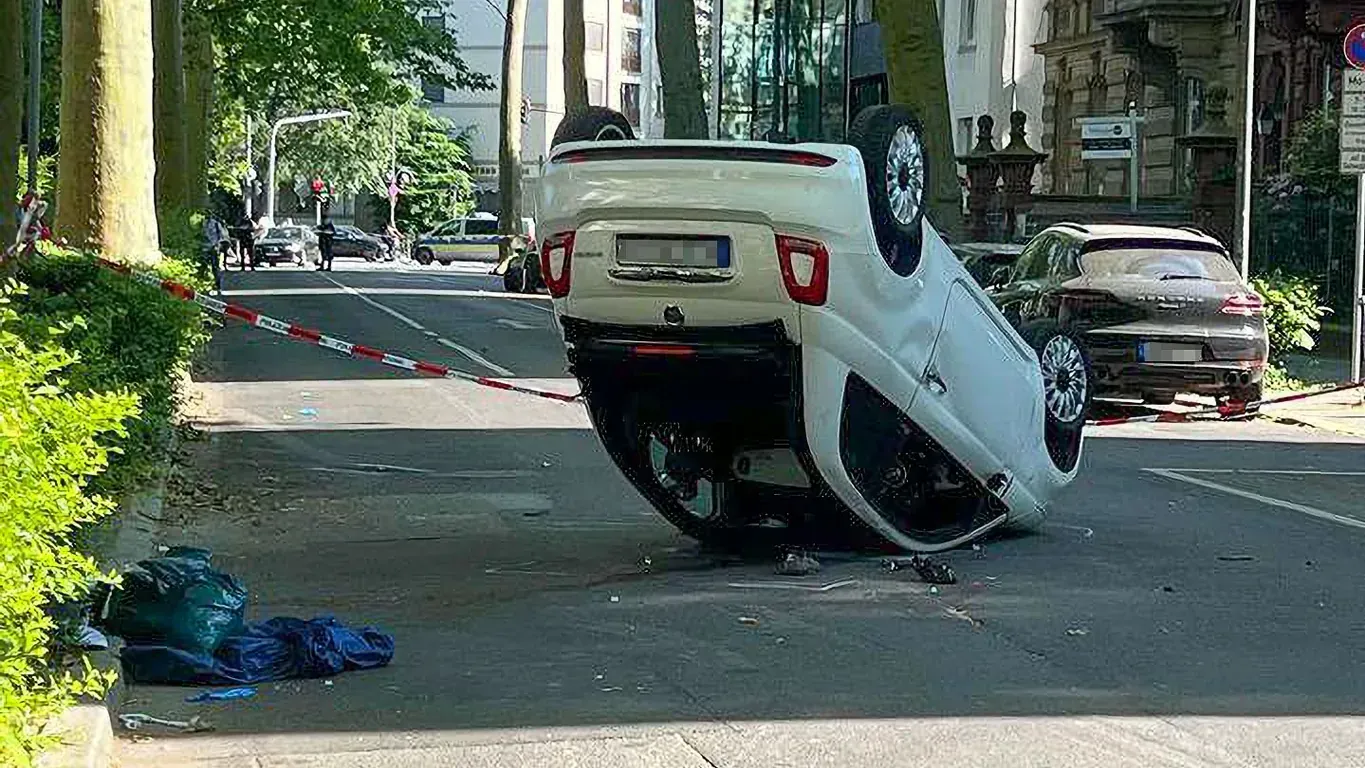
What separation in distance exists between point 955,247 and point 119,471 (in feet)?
49.3

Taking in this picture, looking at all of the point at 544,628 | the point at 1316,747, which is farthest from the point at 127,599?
the point at 1316,747

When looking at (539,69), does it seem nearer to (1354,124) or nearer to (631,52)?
(631,52)

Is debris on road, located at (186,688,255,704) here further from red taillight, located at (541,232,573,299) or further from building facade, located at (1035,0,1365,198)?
building facade, located at (1035,0,1365,198)

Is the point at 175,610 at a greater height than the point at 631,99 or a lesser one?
lesser

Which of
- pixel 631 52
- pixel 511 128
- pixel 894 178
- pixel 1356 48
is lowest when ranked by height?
pixel 894 178

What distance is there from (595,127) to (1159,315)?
33.0 ft

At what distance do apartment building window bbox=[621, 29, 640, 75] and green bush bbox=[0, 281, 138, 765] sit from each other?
114 metres

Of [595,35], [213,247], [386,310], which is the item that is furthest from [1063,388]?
[595,35]

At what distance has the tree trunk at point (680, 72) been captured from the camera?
41344 millimetres

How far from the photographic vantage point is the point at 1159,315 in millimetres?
19891

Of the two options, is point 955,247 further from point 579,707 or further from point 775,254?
point 579,707

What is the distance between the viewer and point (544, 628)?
923 centimetres

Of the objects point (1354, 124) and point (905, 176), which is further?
point (1354, 124)

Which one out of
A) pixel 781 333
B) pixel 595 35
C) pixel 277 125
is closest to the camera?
pixel 781 333
